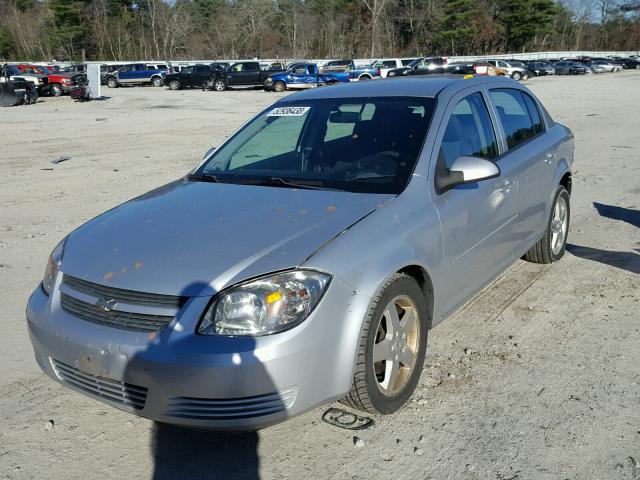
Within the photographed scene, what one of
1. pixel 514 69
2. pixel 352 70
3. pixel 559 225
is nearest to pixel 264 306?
pixel 559 225

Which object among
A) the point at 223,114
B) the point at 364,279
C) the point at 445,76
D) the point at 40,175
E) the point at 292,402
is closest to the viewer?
the point at 292,402

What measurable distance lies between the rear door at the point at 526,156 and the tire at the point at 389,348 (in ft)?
5.11

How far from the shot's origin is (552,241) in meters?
5.51

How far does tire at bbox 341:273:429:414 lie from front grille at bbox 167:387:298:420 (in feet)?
1.58

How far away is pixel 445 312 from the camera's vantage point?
3695 millimetres

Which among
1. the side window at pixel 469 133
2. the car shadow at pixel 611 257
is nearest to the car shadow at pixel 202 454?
the side window at pixel 469 133

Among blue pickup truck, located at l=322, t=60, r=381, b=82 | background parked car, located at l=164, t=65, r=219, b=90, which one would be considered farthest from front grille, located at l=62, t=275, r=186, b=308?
blue pickup truck, located at l=322, t=60, r=381, b=82

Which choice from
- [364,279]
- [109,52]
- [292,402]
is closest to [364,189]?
[364,279]

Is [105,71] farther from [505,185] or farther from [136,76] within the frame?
[505,185]

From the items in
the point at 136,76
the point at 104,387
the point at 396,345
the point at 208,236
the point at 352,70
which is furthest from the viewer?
the point at 136,76

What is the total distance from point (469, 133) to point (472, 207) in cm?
60

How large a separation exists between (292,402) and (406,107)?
2.15 m

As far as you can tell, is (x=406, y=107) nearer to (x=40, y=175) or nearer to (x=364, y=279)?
(x=364, y=279)

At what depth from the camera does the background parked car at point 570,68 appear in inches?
2206
